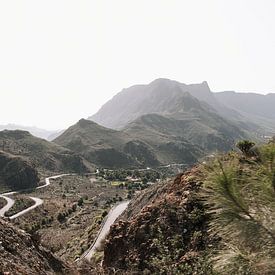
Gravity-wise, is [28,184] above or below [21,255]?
below

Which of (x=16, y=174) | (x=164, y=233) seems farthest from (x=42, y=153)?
(x=164, y=233)

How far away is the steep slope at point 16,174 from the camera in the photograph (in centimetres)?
12097

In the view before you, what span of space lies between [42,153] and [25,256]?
168030 millimetres

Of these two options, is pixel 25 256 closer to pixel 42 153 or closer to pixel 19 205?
pixel 19 205

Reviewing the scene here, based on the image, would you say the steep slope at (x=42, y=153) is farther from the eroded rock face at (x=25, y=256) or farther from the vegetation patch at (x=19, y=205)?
the eroded rock face at (x=25, y=256)

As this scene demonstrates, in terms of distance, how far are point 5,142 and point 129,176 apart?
58.1m

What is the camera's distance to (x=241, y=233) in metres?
5.95

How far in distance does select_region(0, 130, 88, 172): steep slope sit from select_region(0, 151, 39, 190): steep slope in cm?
2874

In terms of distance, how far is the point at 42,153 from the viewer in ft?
579

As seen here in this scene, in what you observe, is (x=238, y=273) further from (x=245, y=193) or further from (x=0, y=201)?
(x=0, y=201)

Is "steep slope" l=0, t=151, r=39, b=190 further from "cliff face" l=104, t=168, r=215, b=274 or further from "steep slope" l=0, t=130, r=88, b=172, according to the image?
"cliff face" l=104, t=168, r=215, b=274

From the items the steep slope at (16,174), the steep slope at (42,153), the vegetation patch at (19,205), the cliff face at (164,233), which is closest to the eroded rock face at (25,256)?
the cliff face at (164,233)

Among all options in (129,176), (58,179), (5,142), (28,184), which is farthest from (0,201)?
(5,142)

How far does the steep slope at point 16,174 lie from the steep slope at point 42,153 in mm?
28739
